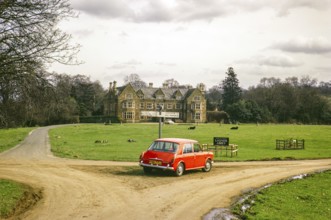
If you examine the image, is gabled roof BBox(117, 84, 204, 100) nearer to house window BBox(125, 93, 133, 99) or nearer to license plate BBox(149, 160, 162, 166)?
house window BBox(125, 93, 133, 99)

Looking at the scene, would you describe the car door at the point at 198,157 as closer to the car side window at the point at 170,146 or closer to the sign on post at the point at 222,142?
the car side window at the point at 170,146

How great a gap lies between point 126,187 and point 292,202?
6729 millimetres

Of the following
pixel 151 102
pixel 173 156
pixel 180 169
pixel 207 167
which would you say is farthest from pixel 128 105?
pixel 173 156

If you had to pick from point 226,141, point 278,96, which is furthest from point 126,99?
point 226,141

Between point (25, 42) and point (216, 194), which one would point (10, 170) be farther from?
point (216, 194)

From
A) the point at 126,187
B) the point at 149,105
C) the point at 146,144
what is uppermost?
the point at 149,105

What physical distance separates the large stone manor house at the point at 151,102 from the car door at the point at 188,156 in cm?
7537

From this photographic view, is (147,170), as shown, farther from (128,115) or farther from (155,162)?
(128,115)

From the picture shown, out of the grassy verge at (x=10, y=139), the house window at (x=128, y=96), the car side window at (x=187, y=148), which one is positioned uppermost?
the house window at (x=128, y=96)

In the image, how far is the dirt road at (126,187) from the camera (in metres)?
12.3

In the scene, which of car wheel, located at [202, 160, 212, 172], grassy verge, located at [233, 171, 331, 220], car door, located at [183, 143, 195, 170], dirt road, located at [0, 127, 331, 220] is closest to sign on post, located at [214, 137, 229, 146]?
dirt road, located at [0, 127, 331, 220]

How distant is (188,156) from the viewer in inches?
814

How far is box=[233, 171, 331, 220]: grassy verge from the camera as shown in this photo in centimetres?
1290

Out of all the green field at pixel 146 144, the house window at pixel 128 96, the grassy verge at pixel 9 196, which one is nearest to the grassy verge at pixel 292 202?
the grassy verge at pixel 9 196
